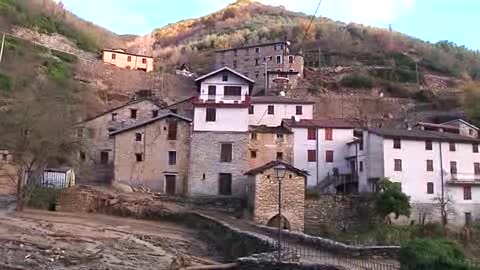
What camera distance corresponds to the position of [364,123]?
6331cm

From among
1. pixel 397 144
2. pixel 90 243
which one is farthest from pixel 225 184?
pixel 90 243

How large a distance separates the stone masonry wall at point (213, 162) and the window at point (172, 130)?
69.3 inches

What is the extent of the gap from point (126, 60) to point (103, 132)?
34.5m

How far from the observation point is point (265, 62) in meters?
83.1

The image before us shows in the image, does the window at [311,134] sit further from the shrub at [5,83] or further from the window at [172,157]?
the shrub at [5,83]

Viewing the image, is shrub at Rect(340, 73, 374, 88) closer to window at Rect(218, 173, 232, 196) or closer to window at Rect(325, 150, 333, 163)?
window at Rect(325, 150, 333, 163)

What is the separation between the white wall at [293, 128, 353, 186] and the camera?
47281mm

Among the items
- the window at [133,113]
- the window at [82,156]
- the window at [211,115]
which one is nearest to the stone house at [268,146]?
the window at [211,115]

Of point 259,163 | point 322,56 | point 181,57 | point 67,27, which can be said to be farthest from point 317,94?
point 67,27

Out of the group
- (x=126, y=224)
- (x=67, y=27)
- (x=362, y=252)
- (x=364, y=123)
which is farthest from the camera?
(x=67, y=27)

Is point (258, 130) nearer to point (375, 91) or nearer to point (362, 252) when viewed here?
point (362, 252)

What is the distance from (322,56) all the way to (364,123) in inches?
1274

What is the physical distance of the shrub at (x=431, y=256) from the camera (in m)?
13.2

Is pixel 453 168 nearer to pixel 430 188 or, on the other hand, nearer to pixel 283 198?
pixel 430 188
